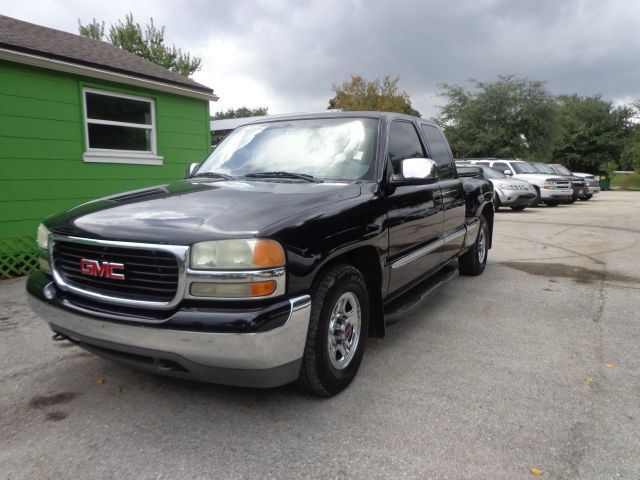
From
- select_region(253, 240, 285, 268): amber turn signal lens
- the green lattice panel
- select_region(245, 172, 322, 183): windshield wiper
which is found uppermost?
select_region(245, 172, 322, 183): windshield wiper

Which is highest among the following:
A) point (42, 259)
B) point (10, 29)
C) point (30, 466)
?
point (10, 29)

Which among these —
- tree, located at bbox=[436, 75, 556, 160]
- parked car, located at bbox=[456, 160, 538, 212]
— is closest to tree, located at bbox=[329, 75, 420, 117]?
tree, located at bbox=[436, 75, 556, 160]

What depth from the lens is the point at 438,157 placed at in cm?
480

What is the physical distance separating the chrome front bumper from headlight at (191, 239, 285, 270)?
1.00ft

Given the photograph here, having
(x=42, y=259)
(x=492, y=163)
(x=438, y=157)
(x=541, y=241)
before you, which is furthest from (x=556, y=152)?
(x=42, y=259)

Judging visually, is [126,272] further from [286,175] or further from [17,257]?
[17,257]

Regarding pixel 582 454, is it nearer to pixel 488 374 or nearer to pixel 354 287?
pixel 488 374

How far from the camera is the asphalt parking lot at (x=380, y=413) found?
7.66ft

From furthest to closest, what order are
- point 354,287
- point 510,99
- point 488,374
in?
point 510,99 < point 488,374 < point 354,287

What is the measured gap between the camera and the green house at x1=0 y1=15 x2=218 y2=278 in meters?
7.03

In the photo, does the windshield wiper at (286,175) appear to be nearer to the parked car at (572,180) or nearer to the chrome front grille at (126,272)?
the chrome front grille at (126,272)

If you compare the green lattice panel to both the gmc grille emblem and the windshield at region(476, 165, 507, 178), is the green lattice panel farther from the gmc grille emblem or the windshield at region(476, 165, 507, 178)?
the windshield at region(476, 165, 507, 178)

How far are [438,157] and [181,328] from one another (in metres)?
3.36

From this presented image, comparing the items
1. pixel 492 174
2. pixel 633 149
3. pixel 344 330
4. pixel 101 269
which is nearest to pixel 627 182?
pixel 633 149
